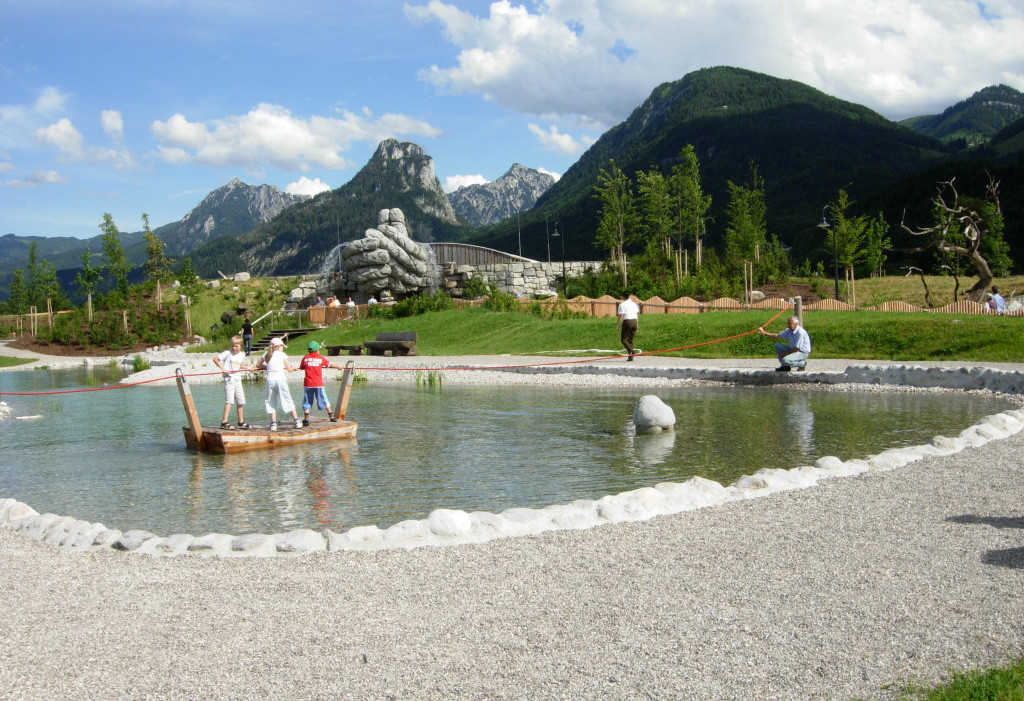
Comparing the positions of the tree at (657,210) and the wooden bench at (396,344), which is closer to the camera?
the wooden bench at (396,344)

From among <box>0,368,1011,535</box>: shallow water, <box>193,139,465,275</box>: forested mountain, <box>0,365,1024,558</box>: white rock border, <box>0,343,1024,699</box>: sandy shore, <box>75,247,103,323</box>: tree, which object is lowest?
<box>0,368,1011,535</box>: shallow water

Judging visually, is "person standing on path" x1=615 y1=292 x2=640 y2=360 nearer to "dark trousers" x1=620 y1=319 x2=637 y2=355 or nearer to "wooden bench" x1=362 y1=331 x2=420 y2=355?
"dark trousers" x1=620 y1=319 x2=637 y2=355

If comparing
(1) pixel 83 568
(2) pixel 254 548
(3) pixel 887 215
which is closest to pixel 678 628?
(2) pixel 254 548

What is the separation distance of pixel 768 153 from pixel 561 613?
13998 centimetres

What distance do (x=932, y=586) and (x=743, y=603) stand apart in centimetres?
132

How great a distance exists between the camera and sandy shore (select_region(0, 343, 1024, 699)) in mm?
4461

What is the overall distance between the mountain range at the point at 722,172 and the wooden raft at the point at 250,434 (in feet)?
211

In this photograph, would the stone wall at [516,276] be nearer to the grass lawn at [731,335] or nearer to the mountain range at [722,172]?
the grass lawn at [731,335]

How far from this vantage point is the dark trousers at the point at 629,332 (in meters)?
24.9

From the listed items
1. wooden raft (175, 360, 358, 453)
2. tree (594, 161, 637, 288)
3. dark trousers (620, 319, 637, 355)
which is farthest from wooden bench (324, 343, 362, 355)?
tree (594, 161, 637, 288)

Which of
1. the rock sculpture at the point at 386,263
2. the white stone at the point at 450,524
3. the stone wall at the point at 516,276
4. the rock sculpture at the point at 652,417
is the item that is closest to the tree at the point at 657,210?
the stone wall at the point at 516,276

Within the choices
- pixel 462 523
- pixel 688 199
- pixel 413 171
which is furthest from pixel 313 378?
pixel 413 171

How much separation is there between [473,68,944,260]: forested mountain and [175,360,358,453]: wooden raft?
276 feet

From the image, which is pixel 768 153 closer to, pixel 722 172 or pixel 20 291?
pixel 722 172
